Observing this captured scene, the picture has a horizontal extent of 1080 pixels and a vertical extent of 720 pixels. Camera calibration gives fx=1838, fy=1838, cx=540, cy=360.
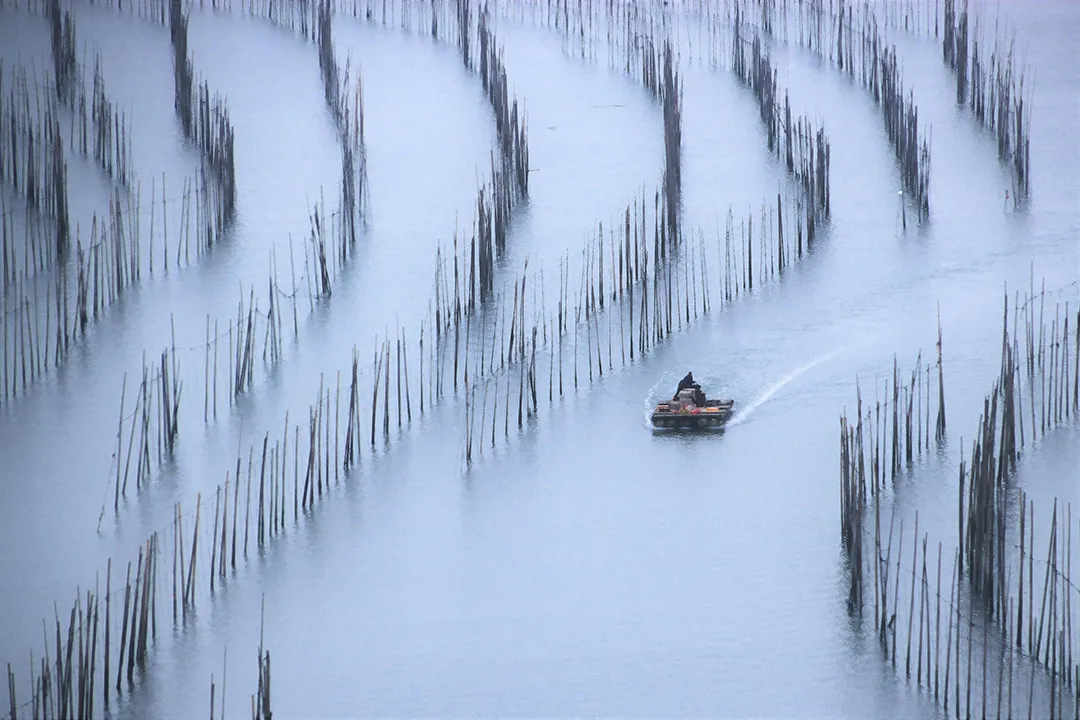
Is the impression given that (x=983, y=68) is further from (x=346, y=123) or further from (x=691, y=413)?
(x=691, y=413)

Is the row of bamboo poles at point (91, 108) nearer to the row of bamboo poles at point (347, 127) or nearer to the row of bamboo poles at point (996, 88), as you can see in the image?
the row of bamboo poles at point (347, 127)

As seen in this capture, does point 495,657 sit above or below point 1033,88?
below

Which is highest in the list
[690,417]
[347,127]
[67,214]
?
[347,127]

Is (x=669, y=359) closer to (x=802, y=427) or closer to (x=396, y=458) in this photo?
(x=802, y=427)

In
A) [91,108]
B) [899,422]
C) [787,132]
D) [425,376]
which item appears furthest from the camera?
[91,108]

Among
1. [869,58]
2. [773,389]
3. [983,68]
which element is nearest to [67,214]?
[773,389]

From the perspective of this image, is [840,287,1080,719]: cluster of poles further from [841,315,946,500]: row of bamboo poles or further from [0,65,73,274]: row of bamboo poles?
[0,65,73,274]: row of bamboo poles

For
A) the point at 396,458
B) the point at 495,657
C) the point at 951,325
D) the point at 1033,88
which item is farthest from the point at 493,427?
the point at 1033,88
